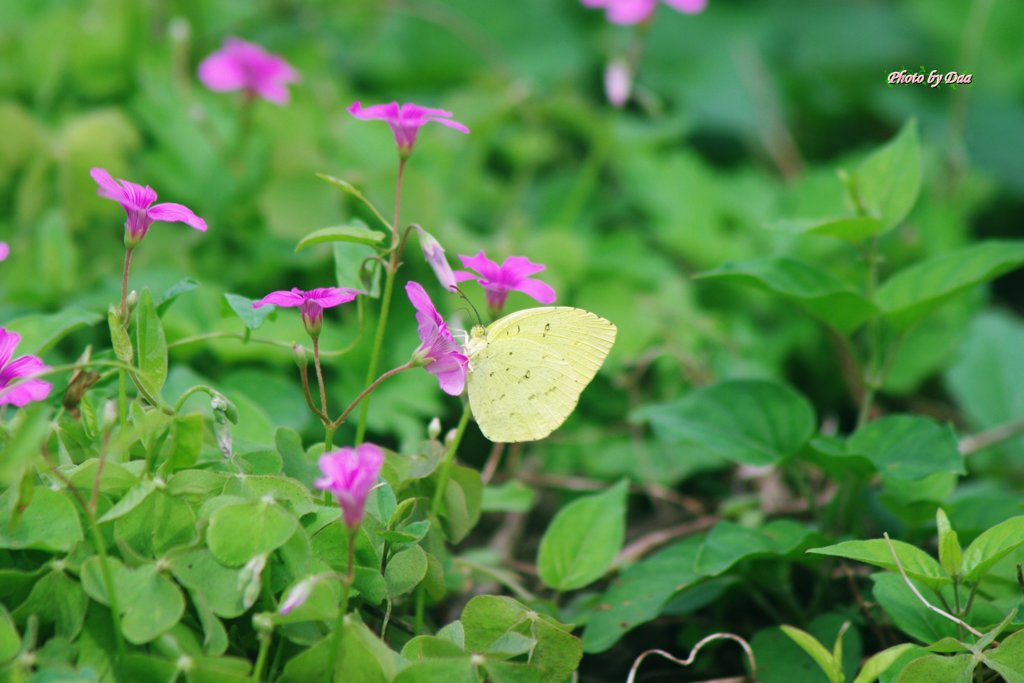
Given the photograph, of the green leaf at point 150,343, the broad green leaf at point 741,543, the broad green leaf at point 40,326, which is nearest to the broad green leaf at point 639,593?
the broad green leaf at point 741,543

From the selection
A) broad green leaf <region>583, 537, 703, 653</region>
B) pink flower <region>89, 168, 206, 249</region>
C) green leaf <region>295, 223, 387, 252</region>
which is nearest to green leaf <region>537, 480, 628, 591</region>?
broad green leaf <region>583, 537, 703, 653</region>

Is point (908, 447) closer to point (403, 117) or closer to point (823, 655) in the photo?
point (823, 655)

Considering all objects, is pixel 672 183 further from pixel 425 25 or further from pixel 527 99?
pixel 425 25

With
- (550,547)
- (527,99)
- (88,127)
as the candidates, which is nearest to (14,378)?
(550,547)

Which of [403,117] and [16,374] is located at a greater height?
[403,117]

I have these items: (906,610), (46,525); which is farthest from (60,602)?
(906,610)

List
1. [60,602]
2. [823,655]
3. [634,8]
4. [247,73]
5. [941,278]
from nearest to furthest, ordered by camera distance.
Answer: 1. [60,602]
2. [823,655]
3. [941,278]
4. [247,73]
5. [634,8]

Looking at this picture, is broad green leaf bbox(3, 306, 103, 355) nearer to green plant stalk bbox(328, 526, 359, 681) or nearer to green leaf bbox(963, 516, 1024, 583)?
green plant stalk bbox(328, 526, 359, 681)
